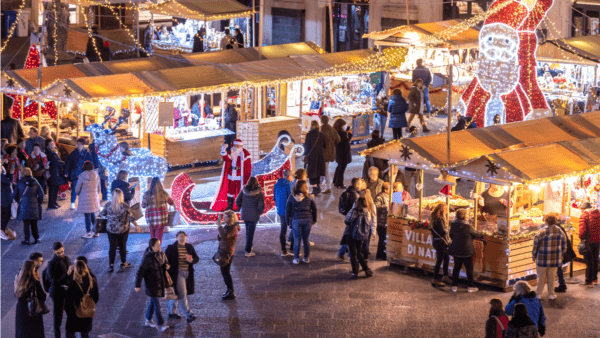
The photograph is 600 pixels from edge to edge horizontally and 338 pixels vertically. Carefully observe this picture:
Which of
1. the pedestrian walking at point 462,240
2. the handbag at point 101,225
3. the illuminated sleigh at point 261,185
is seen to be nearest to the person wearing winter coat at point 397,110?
the illuminated sleigh at point 261,185

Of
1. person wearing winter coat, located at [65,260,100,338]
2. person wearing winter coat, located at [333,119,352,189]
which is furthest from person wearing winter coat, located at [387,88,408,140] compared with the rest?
person wearing winter coat, located at [65,260,100,338]

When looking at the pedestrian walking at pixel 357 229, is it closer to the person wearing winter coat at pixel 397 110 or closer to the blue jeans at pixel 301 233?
the blue jeans at pixel 301 233

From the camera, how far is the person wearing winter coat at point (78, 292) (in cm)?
980

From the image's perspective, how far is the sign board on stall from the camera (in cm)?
1852

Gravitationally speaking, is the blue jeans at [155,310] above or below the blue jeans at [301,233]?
below

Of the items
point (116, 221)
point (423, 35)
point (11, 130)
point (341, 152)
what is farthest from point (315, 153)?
point (423, 35)

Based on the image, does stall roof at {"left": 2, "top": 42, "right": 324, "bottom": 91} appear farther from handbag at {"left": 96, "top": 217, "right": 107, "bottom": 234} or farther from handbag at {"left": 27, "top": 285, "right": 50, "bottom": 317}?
handbag at {"left": 27, "top": 285, "right": 50, "bottom": 317}

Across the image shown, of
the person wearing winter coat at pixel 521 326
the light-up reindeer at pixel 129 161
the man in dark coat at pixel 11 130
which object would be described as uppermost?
the man in dark coat at pixel 11 130

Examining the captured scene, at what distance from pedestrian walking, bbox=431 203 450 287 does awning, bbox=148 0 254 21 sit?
63.3 feet

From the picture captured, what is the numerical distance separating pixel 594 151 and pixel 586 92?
10.9 m

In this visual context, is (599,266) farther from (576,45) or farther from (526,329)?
(576,45)

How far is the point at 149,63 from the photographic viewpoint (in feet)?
72.5

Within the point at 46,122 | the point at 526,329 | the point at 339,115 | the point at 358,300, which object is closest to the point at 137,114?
the point at 46,122

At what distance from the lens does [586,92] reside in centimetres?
2319
